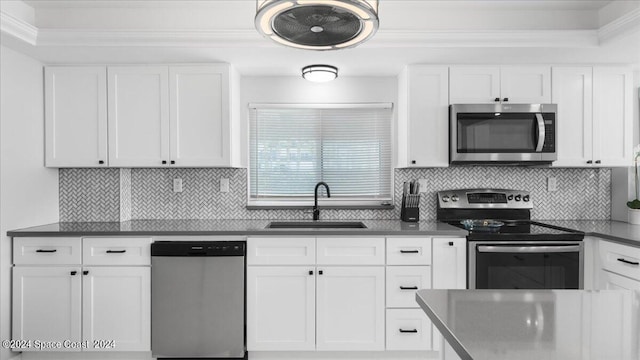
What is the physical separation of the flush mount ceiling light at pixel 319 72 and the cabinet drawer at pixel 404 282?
145cm

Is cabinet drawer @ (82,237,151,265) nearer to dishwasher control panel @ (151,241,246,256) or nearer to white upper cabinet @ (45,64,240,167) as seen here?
dishwasher control panel @ (151,241,246,256)

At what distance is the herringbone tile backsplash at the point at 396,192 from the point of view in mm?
3297

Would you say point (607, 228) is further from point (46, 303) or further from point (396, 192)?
point (46, 303)

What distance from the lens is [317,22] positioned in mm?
1328

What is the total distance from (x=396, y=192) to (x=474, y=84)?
1.03m

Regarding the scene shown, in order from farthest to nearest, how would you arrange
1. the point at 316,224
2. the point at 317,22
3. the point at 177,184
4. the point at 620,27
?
the point at 177,184 → the point at 316,224 → the point at 620,27 → the point at 317,22

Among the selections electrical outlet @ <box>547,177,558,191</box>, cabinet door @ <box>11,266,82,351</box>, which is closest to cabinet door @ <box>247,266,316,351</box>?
cabinet door @ <box>11,266,82,351</box>

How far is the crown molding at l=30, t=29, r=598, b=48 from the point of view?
2572 millimetres

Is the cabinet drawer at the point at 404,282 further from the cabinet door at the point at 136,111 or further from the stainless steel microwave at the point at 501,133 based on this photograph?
the cabinet door at the point at 136,111

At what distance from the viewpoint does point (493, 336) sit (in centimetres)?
93

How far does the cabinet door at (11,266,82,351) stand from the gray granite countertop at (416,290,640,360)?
2404 millimetres

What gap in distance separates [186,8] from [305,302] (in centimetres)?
209

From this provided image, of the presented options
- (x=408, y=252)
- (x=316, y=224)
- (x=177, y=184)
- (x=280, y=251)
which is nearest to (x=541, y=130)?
(x=408, y=252)

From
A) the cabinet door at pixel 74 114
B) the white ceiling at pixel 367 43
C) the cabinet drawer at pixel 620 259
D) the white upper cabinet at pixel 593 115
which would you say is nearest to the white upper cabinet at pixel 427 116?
the white ceiling at pixel 367 43
